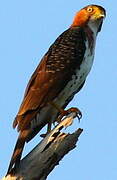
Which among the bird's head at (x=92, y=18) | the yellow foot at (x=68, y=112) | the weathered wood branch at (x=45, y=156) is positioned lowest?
the weathered wood branch at (x=45, y=156)

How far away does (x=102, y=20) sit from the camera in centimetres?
838

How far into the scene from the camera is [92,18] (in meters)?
8.38

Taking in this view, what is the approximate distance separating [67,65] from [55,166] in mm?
1715

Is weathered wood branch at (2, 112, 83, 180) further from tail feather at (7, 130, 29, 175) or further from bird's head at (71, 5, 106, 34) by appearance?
bird's head at (71, 5, 106, 34)

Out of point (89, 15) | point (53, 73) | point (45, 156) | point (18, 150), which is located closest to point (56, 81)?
point (53, 73)

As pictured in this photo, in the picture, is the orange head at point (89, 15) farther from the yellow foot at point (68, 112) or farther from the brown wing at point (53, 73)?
the yellow foot at point (68, 112)

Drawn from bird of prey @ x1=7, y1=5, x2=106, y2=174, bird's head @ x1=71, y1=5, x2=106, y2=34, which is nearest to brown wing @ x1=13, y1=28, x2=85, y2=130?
bird of prey @ x1=7, y1=5, x2=106, y2=174

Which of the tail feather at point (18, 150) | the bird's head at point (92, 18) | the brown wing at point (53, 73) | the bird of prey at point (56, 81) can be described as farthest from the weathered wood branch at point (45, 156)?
the bird's head at point (92, 18)

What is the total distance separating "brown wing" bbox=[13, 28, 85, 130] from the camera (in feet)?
22.6

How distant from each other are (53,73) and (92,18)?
1.34 m

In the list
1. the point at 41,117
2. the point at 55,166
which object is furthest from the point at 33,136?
the point at 55,166

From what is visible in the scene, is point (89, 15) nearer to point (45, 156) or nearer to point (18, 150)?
point (18, 150)

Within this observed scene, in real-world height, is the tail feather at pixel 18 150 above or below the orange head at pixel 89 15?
below

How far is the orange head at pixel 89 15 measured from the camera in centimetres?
832
